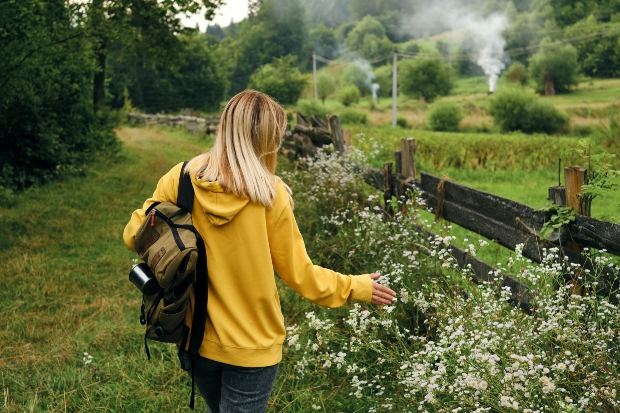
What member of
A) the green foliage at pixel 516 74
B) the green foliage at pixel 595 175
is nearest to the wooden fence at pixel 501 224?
the green foliage at pixel 595 175

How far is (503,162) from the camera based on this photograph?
15.9m

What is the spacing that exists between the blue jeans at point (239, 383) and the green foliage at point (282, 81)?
50.2 metres

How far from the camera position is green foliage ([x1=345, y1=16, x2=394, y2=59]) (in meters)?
117

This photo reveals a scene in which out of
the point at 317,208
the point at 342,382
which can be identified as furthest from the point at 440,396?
the point at 317,208

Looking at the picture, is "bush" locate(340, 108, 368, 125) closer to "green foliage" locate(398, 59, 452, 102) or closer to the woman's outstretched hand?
"green foliage" locate(398, 59, 452, 102)

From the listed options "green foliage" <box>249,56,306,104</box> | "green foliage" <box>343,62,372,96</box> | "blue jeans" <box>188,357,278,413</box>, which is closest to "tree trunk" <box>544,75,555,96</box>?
"green foliage" <box>249,56,306,104</box>

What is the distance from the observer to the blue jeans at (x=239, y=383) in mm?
2633

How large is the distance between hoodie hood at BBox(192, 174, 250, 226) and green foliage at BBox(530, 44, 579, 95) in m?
56.1

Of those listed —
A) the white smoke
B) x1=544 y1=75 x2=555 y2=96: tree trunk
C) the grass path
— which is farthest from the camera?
the white smoke

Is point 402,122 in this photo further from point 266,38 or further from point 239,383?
point 266,38

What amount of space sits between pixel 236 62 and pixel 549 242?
7900 centimetres

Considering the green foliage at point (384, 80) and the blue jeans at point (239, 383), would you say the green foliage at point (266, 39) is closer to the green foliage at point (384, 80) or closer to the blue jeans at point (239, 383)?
the green foliage at point (384, 80)

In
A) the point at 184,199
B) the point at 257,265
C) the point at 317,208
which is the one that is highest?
the point at 184,199

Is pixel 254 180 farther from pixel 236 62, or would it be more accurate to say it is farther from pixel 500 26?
pixel 500 26
